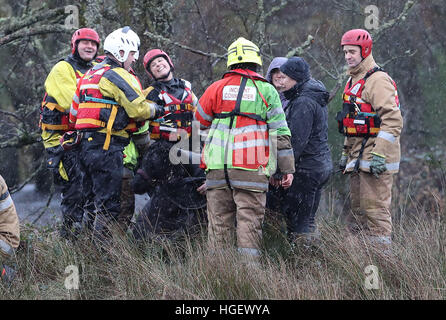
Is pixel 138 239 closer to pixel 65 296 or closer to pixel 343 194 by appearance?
pixel 65 296

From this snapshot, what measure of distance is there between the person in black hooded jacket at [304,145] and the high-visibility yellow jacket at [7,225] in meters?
2.25

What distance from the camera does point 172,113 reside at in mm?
6047

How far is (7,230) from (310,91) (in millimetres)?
2838

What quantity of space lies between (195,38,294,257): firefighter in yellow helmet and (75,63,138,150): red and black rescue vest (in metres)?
0.94

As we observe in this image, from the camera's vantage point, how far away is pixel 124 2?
24.2 feet

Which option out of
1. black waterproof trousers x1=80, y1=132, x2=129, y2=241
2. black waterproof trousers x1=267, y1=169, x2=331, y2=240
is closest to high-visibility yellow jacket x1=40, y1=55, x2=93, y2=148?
black waterproof trousers x1=80, y1=132, x2=129, y2=241

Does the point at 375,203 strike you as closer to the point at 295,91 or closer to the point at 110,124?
the point at 295,91

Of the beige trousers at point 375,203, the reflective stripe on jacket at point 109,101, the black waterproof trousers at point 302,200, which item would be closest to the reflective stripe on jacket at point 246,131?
the black waterproof trousers at point 302,200

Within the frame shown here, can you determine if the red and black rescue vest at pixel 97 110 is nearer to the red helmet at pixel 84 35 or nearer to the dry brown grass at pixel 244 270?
the red helmet at pixel 84 35

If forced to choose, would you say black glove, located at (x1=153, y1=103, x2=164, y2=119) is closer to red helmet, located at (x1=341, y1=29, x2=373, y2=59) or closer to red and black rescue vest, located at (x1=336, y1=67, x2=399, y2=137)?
red and black rescue vest, located at (x1=336, y1=67, x2=399, y2=137)

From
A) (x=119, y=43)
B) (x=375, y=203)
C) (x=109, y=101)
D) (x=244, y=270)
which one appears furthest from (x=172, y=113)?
(x=244, y=270)

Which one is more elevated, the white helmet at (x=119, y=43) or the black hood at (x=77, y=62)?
the white helmet at (x=119, y=43)

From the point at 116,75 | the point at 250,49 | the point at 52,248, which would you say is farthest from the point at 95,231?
the point at 250,49

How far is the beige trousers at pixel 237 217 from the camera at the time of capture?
4828 mm
